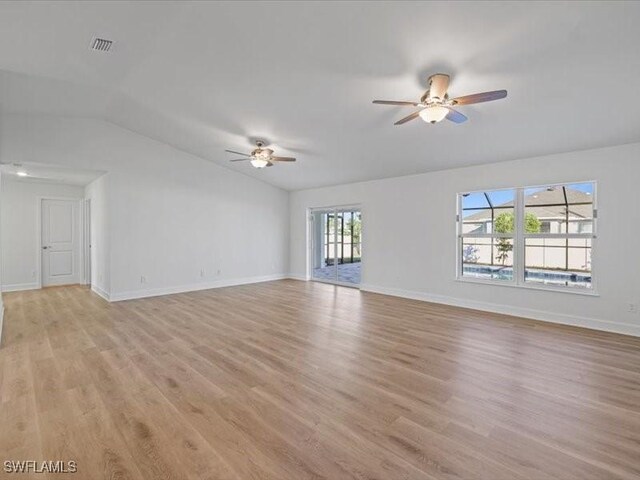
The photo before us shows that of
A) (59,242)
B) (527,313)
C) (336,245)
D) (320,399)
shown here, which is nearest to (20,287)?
(59,242)

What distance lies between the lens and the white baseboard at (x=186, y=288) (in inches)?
237

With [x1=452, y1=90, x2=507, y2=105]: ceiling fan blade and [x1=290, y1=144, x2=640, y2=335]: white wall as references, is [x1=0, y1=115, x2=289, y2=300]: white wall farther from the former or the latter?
[x1=452, y1=90, x2=507, y2=105]: ceiling fan blade

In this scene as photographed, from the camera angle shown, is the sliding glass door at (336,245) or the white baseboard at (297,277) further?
the white baseboard at (297,277)

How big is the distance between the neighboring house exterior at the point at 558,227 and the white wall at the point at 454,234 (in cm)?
22

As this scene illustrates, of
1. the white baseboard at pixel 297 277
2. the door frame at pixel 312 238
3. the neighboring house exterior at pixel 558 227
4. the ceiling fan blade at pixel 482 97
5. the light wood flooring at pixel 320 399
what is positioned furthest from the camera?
the white baseboard at pixel 297 277

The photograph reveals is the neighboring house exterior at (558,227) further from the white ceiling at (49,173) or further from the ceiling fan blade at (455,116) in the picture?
the white ceiling at (49,173)

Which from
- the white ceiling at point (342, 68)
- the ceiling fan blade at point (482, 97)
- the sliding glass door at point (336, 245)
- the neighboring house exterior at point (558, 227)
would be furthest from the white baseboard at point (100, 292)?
the neighboring house exterior at point (558, 227)

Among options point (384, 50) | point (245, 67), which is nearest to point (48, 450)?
point (245, 67)

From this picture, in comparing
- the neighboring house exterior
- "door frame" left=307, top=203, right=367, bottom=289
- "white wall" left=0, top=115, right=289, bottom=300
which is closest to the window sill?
the neighboring house exterior

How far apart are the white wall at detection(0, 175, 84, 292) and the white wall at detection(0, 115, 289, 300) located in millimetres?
2402

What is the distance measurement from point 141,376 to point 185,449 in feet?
4.18

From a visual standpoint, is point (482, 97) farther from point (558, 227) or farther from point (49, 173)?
point (49, 173)

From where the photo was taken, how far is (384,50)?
297 cm

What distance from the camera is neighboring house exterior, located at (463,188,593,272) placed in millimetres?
4598
